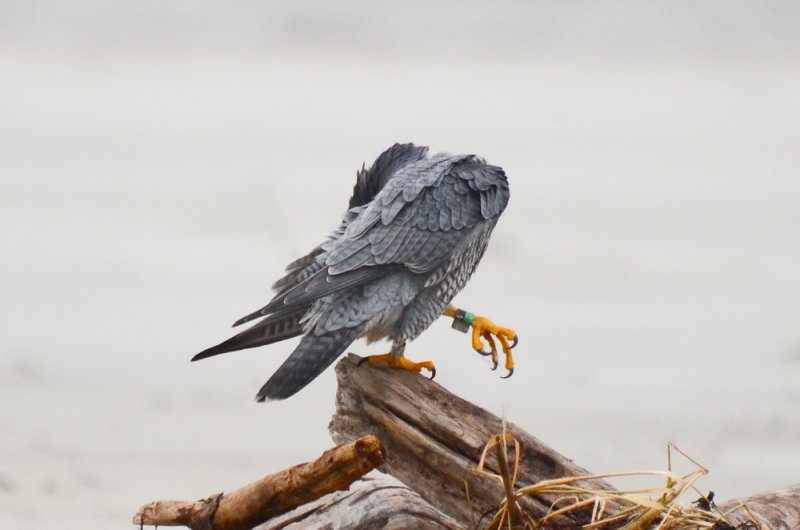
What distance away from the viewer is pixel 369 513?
4.82 metres

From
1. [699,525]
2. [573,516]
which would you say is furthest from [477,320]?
[699,525]

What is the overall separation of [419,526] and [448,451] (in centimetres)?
45

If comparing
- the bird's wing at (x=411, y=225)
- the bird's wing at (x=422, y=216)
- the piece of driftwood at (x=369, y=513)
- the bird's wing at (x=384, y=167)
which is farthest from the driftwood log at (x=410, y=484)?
the bird's wing at (x=384, y=167)

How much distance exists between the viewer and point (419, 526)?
4820 mm

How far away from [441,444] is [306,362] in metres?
0.81

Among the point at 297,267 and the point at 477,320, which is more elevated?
the point at 297,267

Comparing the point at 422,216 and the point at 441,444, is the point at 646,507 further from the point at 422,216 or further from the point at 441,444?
the point at 422,216

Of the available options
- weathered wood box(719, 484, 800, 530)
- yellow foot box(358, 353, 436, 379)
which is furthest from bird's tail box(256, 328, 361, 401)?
weathered wood box(719, 484, 800, 530)

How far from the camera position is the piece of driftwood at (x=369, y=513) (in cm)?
481

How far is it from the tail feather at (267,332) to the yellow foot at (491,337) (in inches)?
40.2

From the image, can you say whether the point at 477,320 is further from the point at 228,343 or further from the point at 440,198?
the point at 228,343

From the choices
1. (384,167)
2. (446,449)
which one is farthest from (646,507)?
(384,167)

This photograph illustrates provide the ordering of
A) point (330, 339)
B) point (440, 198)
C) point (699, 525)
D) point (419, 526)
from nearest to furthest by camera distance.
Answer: point (699, 525), point (419, 526), point (330, 339), point (440, 198)

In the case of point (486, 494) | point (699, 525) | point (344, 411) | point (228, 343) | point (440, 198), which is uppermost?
point (440, 198)
